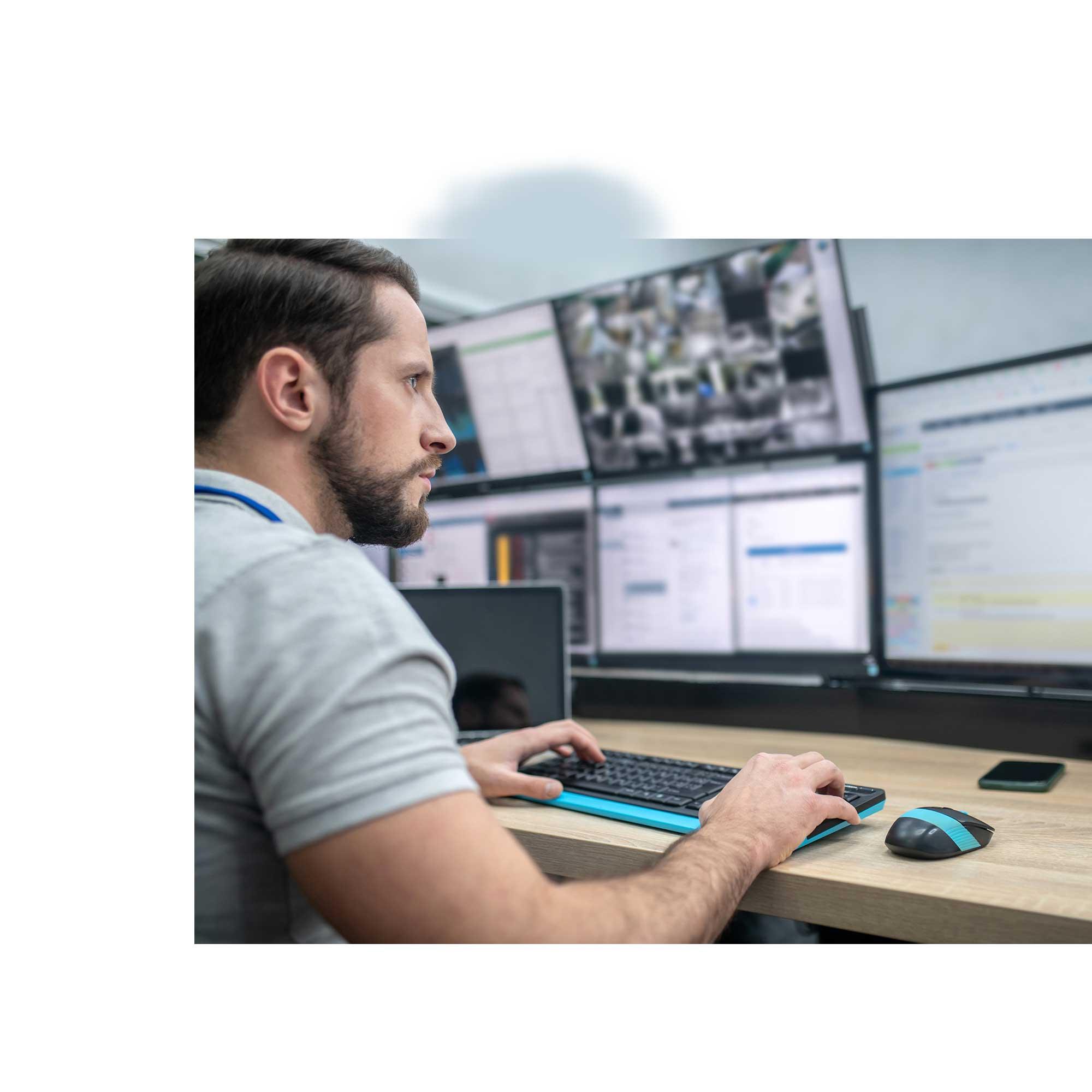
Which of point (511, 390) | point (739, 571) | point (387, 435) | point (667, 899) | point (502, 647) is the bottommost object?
point (667, 899)

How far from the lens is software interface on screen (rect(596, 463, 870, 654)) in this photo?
1.10 m

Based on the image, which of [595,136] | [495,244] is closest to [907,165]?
[595,136]

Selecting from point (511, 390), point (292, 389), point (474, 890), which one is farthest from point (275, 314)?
point (511, 390)

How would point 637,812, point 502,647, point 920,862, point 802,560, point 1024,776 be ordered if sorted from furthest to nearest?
point 502,647, point 802,560, point 1024,776, point 637,812, point 920,862

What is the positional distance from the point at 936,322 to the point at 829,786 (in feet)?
2.47

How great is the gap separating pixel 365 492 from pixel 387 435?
5 centimetres

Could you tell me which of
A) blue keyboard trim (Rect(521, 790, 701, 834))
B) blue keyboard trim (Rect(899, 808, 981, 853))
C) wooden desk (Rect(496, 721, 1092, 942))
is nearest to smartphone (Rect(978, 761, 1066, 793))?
wooden desk (Rect(496, 721, 1092, 942))

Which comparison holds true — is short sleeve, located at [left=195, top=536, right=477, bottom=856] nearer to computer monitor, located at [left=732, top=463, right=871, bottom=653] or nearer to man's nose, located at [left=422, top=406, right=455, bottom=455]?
man's nose, located at [left=422, top=406, right=455, bottom=455]

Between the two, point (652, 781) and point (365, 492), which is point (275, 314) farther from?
point (652, 781)

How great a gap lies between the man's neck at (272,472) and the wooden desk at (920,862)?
12.8 inches

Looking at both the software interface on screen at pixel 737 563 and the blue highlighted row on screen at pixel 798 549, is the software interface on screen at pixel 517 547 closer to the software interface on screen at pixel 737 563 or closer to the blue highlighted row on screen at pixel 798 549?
the software interface on screen at pixel 737 563

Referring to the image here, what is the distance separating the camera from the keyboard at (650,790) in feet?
2.19

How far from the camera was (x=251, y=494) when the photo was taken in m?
0.61

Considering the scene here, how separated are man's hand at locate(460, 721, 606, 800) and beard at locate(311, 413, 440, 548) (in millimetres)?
233
